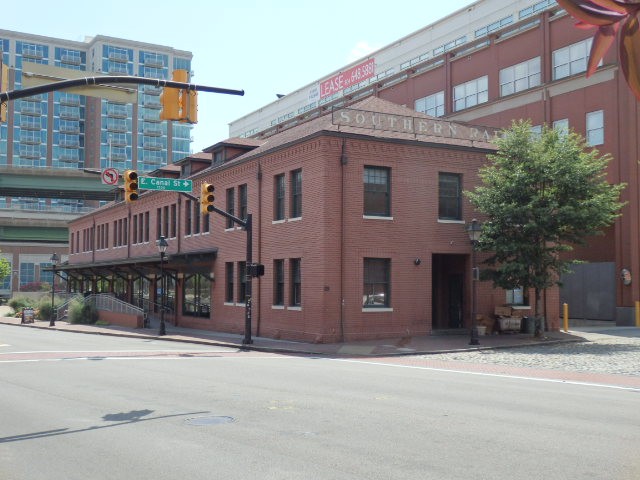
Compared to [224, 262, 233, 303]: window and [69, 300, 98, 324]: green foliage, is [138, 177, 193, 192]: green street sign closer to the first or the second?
[224, 262, 233, 303]: window

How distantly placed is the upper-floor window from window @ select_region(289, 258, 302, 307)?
2112cm

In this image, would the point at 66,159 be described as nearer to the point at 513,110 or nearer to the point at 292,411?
the point at 513,110

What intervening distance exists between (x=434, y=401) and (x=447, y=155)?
1718 cm

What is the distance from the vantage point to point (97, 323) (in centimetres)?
4228

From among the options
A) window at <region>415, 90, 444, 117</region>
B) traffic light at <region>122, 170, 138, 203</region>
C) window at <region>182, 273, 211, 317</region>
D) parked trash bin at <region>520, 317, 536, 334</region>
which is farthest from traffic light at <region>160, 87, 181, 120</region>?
window at <region>415, 90, 444, 117</region>

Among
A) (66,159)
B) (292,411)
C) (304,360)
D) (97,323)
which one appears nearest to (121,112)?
(66,159)

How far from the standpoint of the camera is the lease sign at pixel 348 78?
64875mm

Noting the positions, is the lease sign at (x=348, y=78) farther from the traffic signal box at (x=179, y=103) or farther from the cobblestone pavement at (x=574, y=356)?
the traffic signal box at (x=179, y=103)

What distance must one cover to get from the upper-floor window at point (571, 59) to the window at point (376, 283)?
19.5 meters

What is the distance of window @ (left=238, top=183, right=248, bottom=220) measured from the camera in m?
31.4

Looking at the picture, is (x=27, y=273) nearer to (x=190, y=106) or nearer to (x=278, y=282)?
(x=278, y=282)

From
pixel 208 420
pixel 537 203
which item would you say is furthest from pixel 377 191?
pixel 208 420

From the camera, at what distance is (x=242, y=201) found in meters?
31.6

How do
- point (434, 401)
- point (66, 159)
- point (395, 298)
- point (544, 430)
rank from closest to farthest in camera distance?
point (544, 430) → point (434, 401) → point (395, 298) → point (66, 159)
